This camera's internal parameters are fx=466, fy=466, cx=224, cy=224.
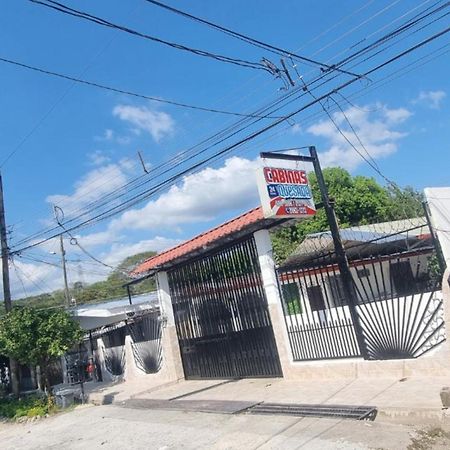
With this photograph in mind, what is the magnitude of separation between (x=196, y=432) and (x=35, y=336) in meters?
7.56

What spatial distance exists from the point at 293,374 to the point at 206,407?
70.0 inches

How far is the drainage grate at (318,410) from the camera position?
233 inches

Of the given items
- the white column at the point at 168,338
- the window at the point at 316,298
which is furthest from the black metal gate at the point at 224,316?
the window at the point at 316,298

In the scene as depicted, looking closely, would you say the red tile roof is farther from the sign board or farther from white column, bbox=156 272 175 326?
the sign board

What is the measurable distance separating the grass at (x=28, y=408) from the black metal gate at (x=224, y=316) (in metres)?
3.79

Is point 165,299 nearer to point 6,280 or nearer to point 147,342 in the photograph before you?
point 147,342

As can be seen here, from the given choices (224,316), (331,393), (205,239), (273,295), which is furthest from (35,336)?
(331,393)

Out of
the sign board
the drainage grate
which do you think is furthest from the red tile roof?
the drainage grate

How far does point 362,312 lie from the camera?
26.3ft

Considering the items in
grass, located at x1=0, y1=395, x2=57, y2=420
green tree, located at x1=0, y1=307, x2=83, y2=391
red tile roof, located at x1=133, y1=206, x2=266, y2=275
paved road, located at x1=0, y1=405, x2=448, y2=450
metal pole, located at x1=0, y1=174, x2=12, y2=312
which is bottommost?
paved road, located at x1=0, y1=405, x2=448, y2=450

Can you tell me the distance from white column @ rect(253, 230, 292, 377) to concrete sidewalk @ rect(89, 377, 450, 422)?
1.72 feet

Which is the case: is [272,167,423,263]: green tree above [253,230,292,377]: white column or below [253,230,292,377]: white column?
above

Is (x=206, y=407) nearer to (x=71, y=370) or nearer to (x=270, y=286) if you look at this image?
(x=270, y=286)

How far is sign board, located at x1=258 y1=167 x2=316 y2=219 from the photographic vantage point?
26.9 feet
